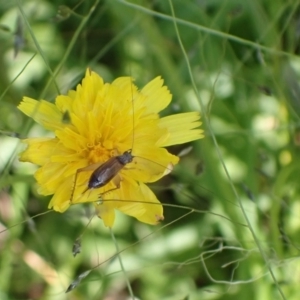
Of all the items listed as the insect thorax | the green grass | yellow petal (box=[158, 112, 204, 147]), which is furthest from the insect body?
the green grass

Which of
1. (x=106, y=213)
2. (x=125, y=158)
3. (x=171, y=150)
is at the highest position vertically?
(x=125, y=158)

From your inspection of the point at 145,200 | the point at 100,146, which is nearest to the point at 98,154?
the point at 100,146

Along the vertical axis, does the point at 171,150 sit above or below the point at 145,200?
below

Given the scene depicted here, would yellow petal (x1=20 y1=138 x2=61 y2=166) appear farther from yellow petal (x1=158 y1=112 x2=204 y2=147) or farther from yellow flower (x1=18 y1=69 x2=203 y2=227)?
yellow petal (x1=158 y1=112 x2=204 y2=147)

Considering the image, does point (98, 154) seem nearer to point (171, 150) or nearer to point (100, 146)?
point (100, 146)

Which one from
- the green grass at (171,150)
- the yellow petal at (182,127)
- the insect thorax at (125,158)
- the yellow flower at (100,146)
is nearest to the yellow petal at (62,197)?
the yellow flower at (100,146)
